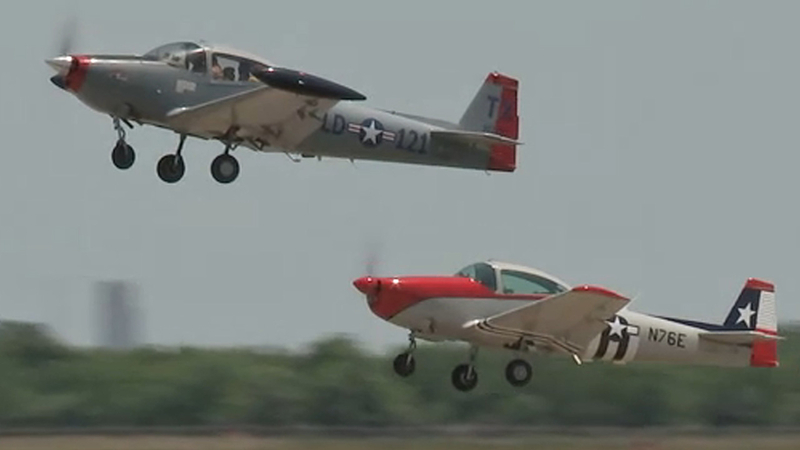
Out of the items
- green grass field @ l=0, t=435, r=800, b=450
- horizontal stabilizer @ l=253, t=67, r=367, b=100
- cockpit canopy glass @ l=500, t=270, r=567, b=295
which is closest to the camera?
horizontal stabilizer @ l=253, t=67, r=367, b=100

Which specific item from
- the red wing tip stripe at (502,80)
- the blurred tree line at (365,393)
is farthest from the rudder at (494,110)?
the blurred tree line at (365,393)

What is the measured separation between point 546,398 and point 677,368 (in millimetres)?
4455

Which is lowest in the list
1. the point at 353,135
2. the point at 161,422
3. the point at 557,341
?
the point at 161,422

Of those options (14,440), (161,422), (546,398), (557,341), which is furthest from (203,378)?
(557,341)

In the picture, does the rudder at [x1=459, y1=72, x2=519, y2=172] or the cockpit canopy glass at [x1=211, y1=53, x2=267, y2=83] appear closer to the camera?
the cockpit canopy glass at [x1=211, y1=53, x2=267, y2=83]

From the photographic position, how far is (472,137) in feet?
114

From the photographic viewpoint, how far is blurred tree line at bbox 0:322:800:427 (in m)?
56.2

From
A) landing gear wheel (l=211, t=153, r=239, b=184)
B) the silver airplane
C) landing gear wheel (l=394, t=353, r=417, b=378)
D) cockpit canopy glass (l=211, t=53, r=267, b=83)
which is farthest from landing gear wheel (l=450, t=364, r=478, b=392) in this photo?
cockpit canopy glass (l=211, t=53, r=267, b=83)

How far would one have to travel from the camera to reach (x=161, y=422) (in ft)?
182

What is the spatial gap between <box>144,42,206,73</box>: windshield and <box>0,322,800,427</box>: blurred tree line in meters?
21.6

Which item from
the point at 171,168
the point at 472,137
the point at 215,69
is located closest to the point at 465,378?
the point at 472,137

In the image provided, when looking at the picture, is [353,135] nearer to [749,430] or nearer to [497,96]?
[497,96]

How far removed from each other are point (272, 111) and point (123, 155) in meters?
2.18

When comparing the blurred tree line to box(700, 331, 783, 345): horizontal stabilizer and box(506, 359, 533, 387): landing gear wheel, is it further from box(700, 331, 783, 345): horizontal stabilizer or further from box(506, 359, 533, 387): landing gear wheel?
box(506, 359, 533, 387): landing gear wheel
